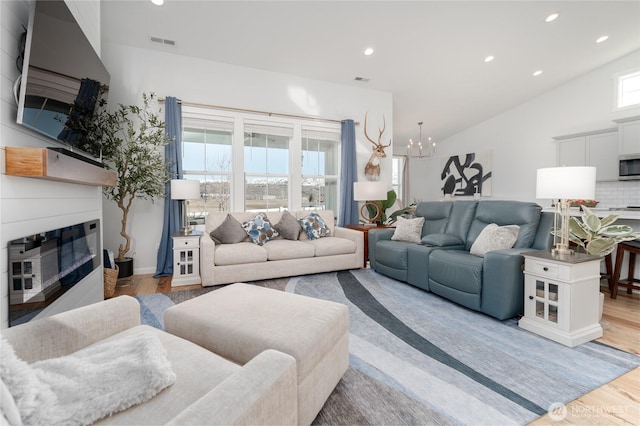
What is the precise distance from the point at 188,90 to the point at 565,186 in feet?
14.2

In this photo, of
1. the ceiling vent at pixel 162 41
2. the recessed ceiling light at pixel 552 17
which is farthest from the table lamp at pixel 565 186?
the ceiling vent at pixel 162 41

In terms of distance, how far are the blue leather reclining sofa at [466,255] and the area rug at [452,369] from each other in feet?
0.61

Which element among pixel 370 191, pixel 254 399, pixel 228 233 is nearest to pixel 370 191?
pixel 370 191

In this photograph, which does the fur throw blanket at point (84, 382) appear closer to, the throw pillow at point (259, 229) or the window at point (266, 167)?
the throw pillow at point (259, 229)

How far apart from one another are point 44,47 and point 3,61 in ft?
0.80

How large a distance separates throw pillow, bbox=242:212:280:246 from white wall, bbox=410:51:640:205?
550 centimetres

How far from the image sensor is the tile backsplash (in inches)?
191

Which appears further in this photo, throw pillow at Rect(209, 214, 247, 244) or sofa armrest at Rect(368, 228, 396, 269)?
sofa armrest at Rect(368, 228, 396, 269)

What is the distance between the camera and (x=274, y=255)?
3600 mm

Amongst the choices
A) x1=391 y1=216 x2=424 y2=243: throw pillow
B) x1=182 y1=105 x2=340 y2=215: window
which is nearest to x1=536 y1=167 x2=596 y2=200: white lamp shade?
x1=391 y1=216 x2=424 y2=243: throw pillow

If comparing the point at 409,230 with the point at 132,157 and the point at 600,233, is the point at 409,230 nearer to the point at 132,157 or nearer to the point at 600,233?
the point at 600,233

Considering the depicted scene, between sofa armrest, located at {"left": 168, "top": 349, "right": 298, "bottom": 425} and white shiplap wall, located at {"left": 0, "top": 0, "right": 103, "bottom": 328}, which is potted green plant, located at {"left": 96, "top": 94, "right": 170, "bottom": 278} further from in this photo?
sofa armrest, located at {"left": 168, "top": 349, "right": 298, "bottom": 425}

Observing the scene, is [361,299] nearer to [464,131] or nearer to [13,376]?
[13,376]

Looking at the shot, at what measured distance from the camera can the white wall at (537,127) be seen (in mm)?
5266
